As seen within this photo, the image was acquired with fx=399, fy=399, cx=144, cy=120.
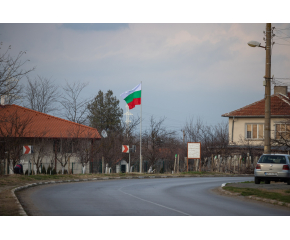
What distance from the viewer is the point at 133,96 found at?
34500 millimetres

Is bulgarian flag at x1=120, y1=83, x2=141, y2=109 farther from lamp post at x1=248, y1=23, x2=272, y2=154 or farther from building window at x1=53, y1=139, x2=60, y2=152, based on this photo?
lamp post at x1=248, y1=23, x2=272, y2=154

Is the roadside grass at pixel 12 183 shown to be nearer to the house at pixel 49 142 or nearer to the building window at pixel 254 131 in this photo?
the house at pixel 49 142

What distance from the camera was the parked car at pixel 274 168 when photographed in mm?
20594

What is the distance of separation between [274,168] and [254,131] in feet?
91.2

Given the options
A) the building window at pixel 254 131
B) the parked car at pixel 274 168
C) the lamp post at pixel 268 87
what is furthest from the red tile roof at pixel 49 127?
the lamp post at pixel 268 87

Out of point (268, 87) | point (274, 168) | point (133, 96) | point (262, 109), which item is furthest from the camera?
point (262, 109)

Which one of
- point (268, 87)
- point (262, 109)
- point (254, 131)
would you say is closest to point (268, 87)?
point (268, 87)

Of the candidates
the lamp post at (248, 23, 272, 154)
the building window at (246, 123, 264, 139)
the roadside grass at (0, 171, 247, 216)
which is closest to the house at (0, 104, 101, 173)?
the roadside grass at (0, 171, 247, 216)

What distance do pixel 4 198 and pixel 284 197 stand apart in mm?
10018

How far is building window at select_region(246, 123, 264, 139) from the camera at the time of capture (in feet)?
156

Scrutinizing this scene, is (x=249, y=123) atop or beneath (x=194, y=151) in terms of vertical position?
atop

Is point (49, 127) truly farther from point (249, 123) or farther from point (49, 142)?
point (249, 123)

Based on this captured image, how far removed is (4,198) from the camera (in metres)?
13.7

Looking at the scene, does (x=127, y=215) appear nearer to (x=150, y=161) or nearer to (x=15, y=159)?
(x=15, y=159)
